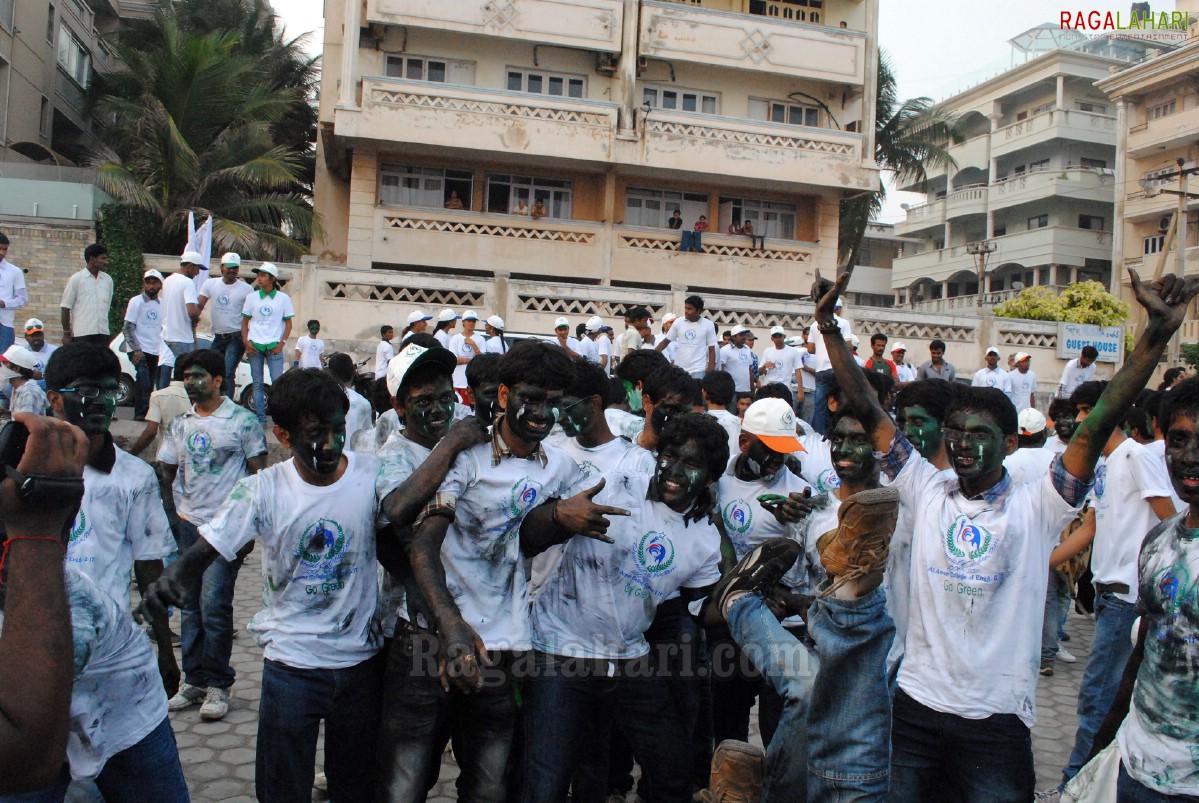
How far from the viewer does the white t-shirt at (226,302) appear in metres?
10.4

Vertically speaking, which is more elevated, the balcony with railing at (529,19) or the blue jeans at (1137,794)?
the balcony with railing at (529,19)

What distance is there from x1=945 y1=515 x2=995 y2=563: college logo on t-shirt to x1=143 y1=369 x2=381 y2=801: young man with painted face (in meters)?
1.99

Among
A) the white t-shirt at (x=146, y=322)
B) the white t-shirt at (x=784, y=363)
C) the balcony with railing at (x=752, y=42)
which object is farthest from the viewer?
the balcony with railing at (x=752, y=42)

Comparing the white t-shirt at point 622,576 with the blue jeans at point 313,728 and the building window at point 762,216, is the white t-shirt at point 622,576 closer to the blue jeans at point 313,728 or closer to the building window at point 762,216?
the blue jeans at point 313,728

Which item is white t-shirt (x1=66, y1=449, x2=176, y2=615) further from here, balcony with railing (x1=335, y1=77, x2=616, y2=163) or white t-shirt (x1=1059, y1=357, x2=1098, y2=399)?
balcony with railing (x1=335, y1=77, x2=616, y2=163)

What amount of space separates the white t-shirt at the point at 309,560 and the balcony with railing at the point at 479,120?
68.8 feet

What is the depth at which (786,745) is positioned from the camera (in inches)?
109

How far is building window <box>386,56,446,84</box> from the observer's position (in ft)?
82.2

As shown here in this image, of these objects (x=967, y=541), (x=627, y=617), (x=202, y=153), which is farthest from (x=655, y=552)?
(x=202, y=153)

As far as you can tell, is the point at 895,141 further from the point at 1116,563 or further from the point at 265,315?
the point at 1116,563

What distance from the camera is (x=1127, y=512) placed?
4391 millimetres

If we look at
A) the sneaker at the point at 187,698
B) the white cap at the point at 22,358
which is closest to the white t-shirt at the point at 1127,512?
the sneaker at the point at 187,698

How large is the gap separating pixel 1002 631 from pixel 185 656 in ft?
13.7

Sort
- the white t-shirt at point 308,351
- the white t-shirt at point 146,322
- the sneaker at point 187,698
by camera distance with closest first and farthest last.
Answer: the sneaker at point 187,698
the white t-shirt at point 146,322
the white t-shirt at point 308,351
